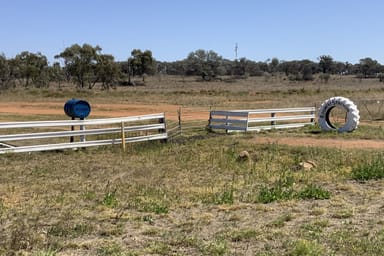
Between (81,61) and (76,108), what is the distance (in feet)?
207

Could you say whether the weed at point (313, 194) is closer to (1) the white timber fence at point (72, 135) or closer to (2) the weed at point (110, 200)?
(2) the weed at point (110, 200)

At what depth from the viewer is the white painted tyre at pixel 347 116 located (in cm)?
1941

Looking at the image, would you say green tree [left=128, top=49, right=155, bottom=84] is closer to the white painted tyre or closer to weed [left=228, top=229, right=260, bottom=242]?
the white painted tyre

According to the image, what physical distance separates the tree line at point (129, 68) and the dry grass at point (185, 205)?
65.0 metres

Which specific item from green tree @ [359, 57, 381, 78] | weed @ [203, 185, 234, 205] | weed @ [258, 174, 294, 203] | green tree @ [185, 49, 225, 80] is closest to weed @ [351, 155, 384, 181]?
weed @ [258, 174, 294, 203]

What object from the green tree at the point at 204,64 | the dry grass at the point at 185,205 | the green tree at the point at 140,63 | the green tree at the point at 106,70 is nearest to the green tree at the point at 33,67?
the green tree at the point at 106,70

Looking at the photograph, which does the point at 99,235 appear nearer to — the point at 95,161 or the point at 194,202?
the point at 194,202

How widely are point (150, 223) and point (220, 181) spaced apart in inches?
140

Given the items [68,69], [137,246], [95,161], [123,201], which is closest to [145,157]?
[95,161]

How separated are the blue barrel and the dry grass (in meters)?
1.67

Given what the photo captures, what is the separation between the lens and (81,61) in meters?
77.1

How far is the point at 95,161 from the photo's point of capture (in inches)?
523

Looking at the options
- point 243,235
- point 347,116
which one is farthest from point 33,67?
point 243,235

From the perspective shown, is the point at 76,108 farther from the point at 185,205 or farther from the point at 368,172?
the point at 368,172
